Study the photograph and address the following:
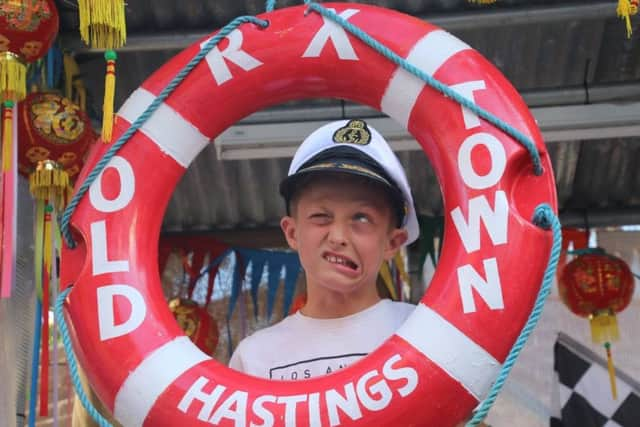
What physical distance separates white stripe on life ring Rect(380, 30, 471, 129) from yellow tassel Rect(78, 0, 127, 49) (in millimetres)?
688

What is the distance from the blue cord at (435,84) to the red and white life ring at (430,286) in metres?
0.01

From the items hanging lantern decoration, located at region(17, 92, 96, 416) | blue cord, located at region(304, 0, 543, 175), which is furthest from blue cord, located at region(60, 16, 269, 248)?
hanging lantern decoration, located at region(17, 92, 96, 416)

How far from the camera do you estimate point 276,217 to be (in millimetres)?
3977

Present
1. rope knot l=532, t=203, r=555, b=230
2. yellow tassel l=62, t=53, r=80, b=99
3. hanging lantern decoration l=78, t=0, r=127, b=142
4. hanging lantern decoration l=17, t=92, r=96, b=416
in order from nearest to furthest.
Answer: rope knot l=532, t=203, r=555, b=230 → hanging lantern decoration l=78, t=0, r=127, b=142 → hanging lantern decoration l=17, t=92, r=96, b=416 → yellow tassel l=62, t=53, r=80, b=99

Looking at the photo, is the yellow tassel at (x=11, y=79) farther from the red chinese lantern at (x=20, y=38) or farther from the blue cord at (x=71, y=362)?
the blue cord at (x=71, y=362)

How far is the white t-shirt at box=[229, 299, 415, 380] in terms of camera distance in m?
1.60

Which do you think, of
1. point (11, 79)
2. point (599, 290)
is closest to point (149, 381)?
point (11, 79)

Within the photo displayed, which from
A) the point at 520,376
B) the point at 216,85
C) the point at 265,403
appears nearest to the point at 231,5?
the point at 216,85

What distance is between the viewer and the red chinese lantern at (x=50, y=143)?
254 centimetres

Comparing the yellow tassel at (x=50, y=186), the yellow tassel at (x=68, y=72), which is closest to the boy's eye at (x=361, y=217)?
the yellow tassel at (x=50, y=186)

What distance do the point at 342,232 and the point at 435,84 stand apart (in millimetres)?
276

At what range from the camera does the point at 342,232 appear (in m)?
1.60

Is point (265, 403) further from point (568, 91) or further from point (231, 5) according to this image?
point (568, 91)

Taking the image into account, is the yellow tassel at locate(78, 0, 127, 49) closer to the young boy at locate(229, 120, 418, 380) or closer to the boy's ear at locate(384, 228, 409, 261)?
the young boy at locate(229, 120, 418, 380)
